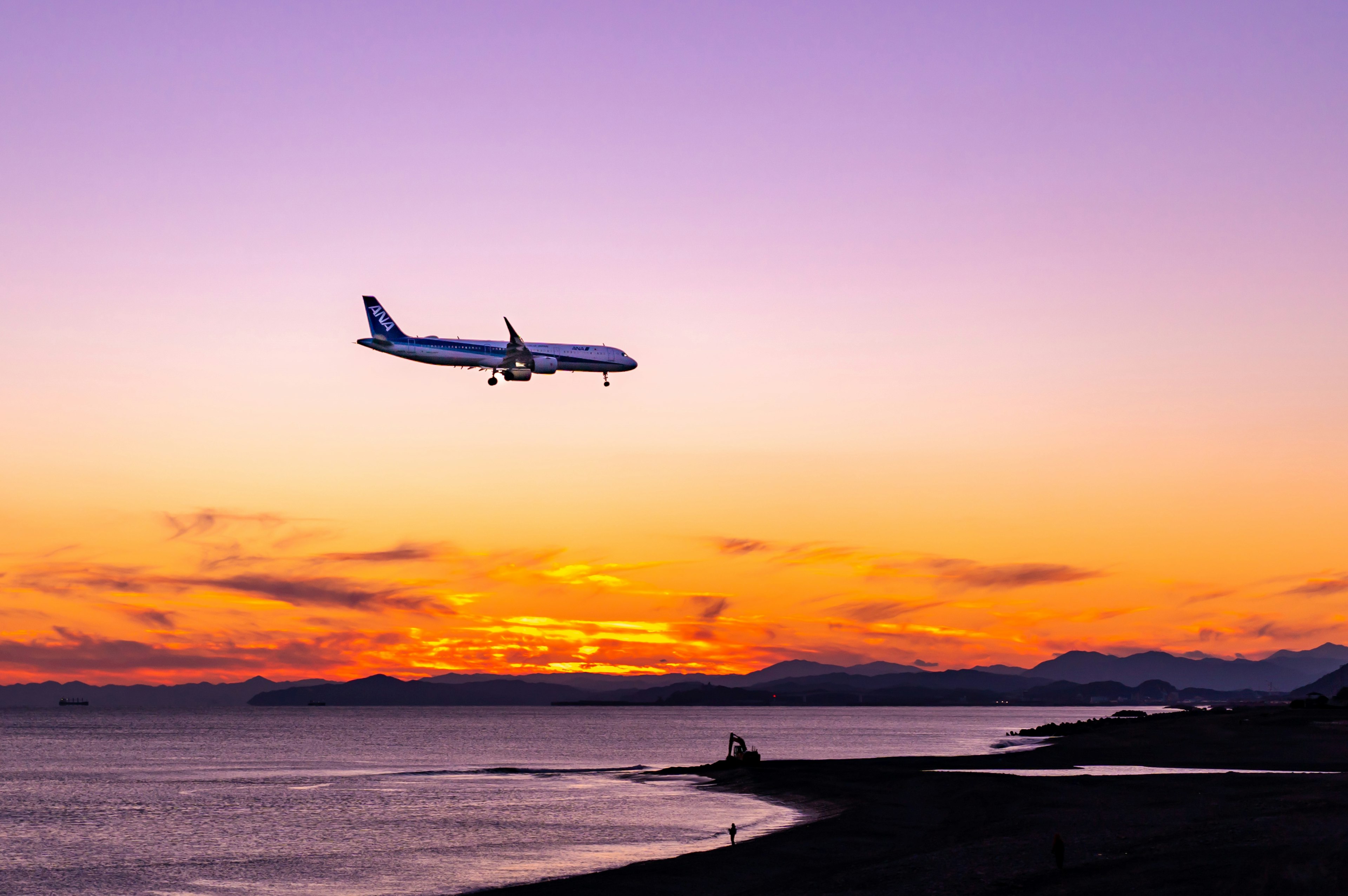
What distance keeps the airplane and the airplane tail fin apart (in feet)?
0.16

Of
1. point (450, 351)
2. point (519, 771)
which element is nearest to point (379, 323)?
point (450, 351)

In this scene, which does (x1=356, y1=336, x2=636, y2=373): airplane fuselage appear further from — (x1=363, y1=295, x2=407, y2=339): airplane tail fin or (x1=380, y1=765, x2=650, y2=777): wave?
(x1=380, y1=765, x2=650, y2=777): wave

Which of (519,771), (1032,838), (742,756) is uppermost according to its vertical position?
(1032,838)

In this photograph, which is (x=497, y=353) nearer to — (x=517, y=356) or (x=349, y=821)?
(x=517, y=356)

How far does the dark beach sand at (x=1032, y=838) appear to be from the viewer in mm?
33906

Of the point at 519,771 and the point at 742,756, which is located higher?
the point at 742,756

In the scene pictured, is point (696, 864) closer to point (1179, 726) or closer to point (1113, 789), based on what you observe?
point (1113, 789)

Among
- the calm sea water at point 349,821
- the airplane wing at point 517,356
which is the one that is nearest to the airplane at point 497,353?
the airplane wing at point 517,356

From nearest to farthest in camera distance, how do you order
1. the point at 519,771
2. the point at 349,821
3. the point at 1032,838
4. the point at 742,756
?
1. the point at 1032,838
2. the point at 349,821
3. the point at 742,756
4. the point at 519,771

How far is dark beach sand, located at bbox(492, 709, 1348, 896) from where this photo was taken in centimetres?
3391

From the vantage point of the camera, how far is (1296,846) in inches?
1387

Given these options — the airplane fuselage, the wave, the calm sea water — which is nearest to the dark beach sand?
the calm sea water

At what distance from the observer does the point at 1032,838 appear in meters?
44.8

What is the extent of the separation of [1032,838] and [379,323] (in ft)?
275
